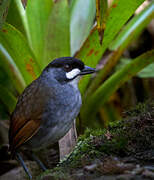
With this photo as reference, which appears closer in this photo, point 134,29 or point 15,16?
point 15,16

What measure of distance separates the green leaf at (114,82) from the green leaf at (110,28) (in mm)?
332

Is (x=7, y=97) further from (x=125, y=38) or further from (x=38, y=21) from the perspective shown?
(x=125, y=38)

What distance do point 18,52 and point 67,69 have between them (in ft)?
2.58

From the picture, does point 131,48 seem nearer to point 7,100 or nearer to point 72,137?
point 7,100

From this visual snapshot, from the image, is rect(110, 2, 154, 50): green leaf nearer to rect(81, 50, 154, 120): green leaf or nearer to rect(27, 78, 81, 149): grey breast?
rect(81, 50, 154, 120): green leaf

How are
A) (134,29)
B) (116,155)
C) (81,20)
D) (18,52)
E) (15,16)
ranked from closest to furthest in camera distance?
1. (116,155)
2. (18,52)
3. (15,16)
4. (134,29)
5. (81,20)

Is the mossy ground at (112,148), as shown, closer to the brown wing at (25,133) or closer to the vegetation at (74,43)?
the vegetation at (74,43)

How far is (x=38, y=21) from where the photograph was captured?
367 cm

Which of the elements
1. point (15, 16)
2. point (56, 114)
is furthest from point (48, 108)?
point (15, 16)

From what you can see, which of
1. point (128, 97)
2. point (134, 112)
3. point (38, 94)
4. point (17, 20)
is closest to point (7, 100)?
point (17, 20)

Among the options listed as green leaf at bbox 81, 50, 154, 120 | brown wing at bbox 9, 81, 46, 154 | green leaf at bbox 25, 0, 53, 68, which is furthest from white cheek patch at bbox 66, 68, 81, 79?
green leaf at bbox 81, 50, 154, 120

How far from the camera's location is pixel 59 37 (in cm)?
341

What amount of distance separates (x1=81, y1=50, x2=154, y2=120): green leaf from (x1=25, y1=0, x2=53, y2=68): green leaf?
70 cm

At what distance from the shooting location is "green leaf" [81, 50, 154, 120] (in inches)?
140
